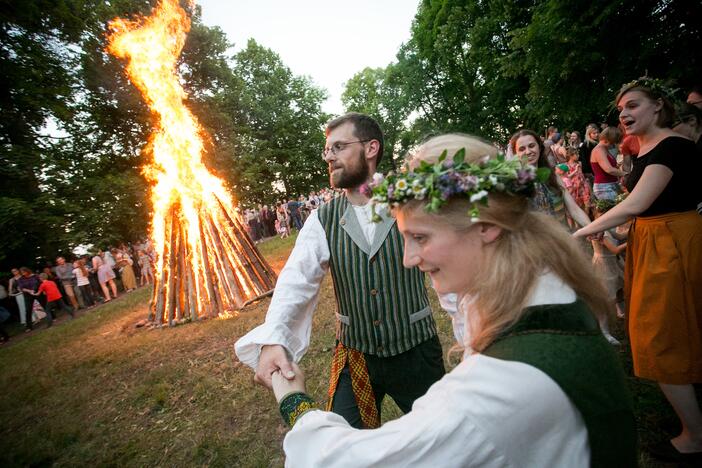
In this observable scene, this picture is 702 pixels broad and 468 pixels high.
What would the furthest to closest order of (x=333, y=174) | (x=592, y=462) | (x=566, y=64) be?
(x=566, y=64)
(x=333, y=174)
(x=592, y=462)

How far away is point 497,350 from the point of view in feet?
3.20

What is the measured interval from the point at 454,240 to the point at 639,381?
3.36 meters

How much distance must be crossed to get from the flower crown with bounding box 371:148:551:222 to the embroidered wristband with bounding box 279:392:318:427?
845mm

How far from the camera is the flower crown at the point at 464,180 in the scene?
121 centimetres

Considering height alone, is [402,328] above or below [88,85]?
below

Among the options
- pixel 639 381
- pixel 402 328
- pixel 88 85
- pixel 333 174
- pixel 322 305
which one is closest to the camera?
pixel 402 328

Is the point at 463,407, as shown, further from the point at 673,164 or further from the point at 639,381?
the point at 639,381

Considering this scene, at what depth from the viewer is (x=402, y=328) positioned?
2.34 m

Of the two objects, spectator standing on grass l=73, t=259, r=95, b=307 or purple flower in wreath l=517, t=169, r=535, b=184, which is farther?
spectator standing on grass l=73, t=259, r=95, b=307

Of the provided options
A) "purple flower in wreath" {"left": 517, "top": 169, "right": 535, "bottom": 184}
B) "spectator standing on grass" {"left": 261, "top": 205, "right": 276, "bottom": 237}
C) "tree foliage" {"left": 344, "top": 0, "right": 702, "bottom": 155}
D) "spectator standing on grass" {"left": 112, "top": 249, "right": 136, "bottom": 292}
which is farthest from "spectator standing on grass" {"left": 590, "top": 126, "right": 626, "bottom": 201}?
"spectator standing on grass" {"left": 261, "top": 205, "right": 276, "bottom": 237}

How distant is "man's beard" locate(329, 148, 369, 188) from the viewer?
2539mm

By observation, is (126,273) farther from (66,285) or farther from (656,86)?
(656,86)

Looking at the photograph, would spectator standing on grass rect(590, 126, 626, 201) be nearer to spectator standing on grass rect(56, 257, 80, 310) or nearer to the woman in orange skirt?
the woman in orange skirt

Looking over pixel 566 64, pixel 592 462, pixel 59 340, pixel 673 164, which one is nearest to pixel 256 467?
pixel 592 462
